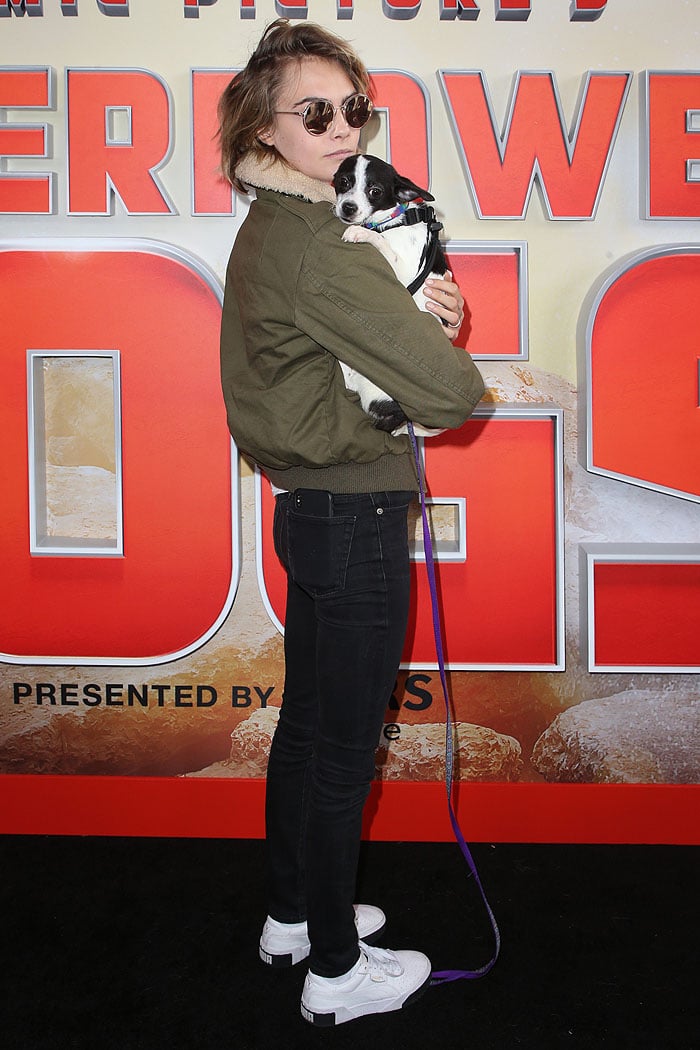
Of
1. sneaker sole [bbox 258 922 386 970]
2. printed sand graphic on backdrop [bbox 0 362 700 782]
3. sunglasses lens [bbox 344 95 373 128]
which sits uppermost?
sunglasses lens [bbox 344 95 373 128]

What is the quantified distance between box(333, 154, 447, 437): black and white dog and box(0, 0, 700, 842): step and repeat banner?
2.27 feet

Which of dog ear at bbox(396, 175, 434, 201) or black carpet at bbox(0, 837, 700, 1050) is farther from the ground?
dog ear at bbox(396, 175, 434, 201)

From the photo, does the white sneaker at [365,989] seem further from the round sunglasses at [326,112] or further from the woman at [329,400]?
the round sunglasses at [326,112]

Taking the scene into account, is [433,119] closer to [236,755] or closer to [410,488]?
[410,488]

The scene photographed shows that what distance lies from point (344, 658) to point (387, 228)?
0.72 metres

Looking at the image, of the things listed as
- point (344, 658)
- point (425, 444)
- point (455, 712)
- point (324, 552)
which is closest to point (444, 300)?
point (324, 552)

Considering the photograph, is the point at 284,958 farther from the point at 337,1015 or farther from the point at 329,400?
the point at 329,400

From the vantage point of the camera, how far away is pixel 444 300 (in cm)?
140

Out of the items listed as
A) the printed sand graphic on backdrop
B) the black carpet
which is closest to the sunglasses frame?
the printed sand graphic on backdrop

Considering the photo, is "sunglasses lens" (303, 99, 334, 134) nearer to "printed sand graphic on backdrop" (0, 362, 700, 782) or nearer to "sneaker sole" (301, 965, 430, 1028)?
"printed sand graphic on backdrop" (0, 362, 700, 782)

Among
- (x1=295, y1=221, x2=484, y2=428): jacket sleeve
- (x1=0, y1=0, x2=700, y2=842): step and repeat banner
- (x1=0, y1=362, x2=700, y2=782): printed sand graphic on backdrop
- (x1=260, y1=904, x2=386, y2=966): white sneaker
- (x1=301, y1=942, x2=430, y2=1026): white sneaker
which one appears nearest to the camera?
(x1=295, y1=221, x2=484, y2=428): jacket sleeve

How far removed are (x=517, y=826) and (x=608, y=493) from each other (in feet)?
2.93

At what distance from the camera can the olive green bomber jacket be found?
3.98ft

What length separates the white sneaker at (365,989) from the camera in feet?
4.79
